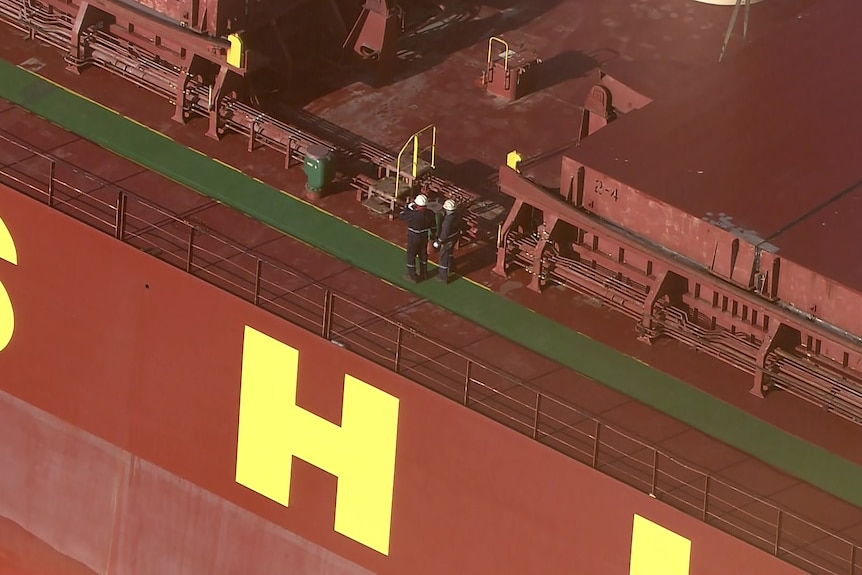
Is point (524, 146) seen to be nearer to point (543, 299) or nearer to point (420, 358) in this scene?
point (543, 299)

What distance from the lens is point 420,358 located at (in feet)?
85.3

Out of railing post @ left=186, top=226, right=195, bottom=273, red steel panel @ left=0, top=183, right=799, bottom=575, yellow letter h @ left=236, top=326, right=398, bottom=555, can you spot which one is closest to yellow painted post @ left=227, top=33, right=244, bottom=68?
railing post @ left=186, top=226, right=195, bottom=273

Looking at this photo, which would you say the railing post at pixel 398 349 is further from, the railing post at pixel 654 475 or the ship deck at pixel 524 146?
the railing post at pixel 654 475

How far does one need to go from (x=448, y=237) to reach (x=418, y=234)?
15.5 inches

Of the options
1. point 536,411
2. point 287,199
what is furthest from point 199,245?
point 536,411

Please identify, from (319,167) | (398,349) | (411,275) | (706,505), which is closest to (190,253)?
(319,167)

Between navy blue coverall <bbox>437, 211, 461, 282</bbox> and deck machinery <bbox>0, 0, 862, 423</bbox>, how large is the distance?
25.2 inches

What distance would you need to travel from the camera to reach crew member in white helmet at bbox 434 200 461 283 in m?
26.9

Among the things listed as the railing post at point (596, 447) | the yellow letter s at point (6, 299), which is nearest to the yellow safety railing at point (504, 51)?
the yellow letter s at point (6, 299)

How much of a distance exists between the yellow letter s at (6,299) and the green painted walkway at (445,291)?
1875mm

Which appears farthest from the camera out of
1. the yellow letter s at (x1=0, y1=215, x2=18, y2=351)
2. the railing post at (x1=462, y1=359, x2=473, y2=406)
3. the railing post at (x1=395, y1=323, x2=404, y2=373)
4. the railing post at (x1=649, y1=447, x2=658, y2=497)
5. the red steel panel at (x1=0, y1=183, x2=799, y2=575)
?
the yellow letter s at (x1=0, y1=215, x2=18, y2=351)

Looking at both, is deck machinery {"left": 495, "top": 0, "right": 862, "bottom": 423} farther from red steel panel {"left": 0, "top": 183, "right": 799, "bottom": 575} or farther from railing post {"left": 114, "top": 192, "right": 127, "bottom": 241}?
railing post {"left": 114, "top": 192, "right": 127, "bottom": 241}

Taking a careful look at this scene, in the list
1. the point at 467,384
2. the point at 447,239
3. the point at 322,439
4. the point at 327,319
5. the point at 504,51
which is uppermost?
the point at 504,51

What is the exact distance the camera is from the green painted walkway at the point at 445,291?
25078 millimetres
